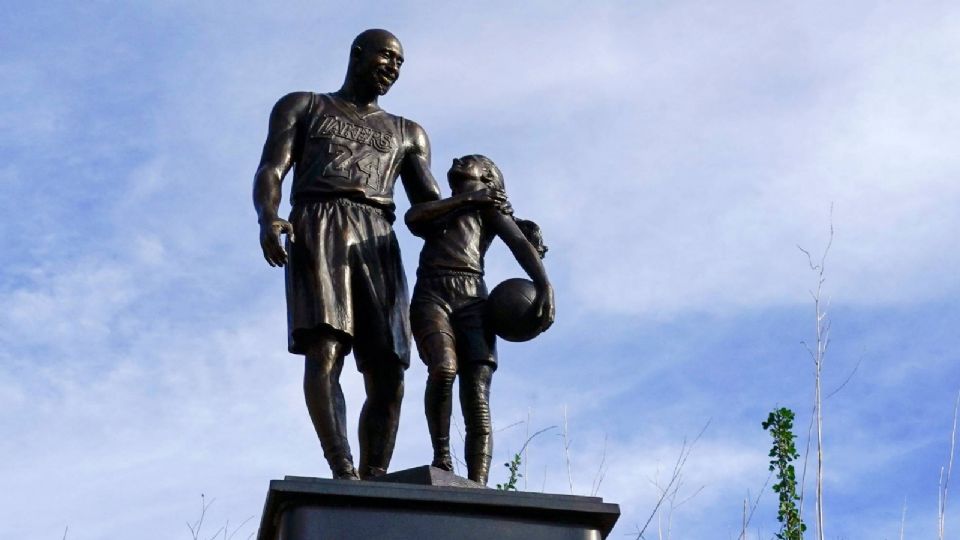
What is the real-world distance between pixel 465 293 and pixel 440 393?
→ 553 mm

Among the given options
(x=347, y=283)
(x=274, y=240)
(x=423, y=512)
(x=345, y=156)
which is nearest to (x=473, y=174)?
(x=345, y=156)

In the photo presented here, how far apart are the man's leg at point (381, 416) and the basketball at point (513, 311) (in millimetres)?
570

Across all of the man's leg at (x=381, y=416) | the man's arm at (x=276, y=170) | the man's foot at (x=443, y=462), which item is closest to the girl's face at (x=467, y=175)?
the man's arm at (x=276, y=170)

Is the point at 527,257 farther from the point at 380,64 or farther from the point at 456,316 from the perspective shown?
the point at 380,64

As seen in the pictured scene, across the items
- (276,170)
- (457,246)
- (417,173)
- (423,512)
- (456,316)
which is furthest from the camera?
(417,173)

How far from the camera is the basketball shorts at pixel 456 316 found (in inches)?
312

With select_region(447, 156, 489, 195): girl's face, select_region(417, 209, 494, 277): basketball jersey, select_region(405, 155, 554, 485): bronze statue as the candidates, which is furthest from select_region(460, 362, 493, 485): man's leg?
select_region(447, 156, 489, 195): girl's face

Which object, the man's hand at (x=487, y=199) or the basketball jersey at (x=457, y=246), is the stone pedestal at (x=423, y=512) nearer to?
the basketball jersey at (x=457, y=246)

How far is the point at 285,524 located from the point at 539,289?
5.68 ft

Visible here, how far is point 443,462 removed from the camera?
7707mm

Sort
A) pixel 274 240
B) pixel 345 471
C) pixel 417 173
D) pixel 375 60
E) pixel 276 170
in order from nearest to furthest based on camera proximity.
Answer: pixel 345 471
pixel 274 240
pixel 276 170
pixel 375 60
pixel 417 173

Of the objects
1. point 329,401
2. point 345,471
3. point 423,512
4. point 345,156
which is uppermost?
point 345,156

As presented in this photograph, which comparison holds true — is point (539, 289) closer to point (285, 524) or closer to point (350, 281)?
point (350, 281)

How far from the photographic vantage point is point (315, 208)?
8.26 m
